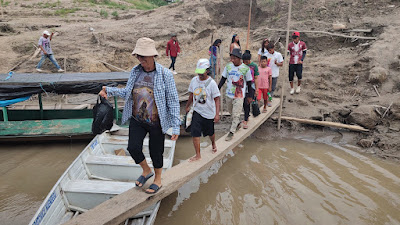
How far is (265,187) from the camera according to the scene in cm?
505

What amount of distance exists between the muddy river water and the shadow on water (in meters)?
0.01

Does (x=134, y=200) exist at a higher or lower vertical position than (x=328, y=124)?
lower

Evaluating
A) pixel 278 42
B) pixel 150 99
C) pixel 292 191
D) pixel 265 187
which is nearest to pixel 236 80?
pixel 265 187

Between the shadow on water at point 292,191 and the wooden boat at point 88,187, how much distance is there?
0.77 meters

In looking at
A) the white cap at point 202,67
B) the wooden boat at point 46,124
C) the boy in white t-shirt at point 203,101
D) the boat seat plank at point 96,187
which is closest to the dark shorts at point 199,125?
the boy in white t-shirt at point 203,101

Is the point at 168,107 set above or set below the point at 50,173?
above

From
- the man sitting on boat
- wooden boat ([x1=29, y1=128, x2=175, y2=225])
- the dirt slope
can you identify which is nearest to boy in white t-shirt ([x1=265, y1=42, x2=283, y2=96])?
the dirt slope

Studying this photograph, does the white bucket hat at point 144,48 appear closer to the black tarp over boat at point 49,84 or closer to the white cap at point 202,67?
the white cap at point 202,67

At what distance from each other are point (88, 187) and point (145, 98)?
6.19 feet

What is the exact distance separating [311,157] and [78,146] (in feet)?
17.8

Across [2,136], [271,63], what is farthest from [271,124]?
[2,136]

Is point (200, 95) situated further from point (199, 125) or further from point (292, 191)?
point (292, 191)

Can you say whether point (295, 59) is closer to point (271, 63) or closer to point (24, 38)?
point (271, 63)

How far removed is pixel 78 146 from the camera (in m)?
7.06
